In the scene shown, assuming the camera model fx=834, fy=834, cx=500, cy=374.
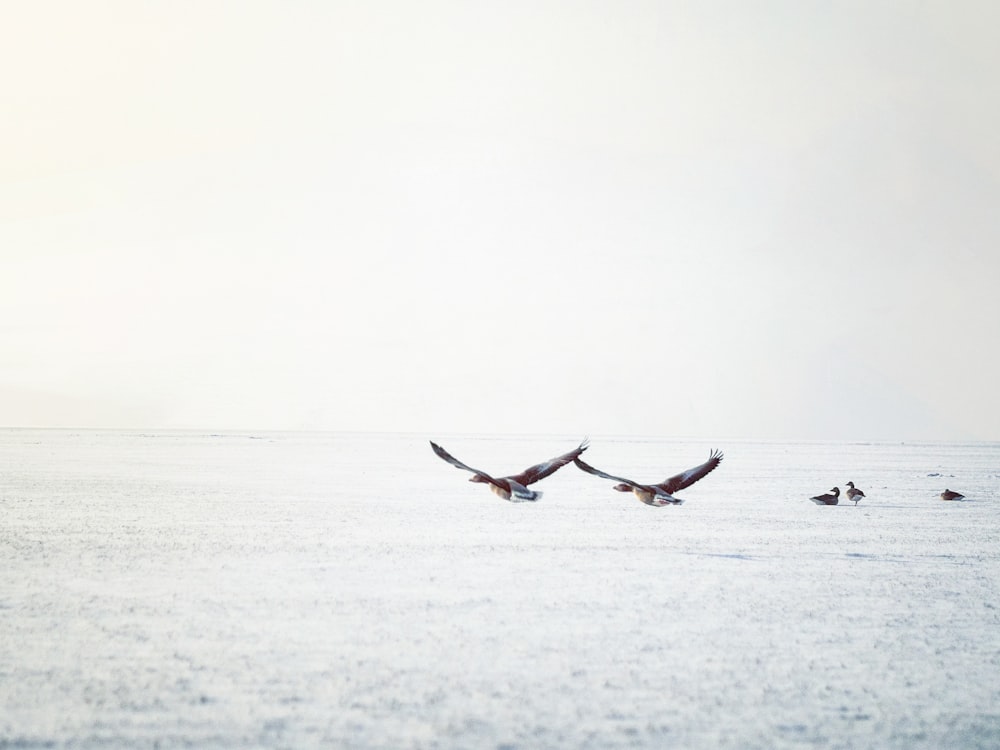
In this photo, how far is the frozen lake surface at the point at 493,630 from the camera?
4922 mm

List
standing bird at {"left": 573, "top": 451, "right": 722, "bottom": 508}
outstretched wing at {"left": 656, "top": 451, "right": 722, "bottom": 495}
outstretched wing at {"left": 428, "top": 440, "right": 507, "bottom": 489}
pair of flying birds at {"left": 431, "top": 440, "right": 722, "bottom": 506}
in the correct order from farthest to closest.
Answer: outstretched wing at {"left": 656, "top": 451, "right": 722, "bottom": 495} < standing bird at {"left": 573, "top": 451, "right": 722, "bottom": 508} < pair of flying birds at {"left": 431, "top": 440, "right": 722, "bottom": 506} < outstretched wing at {"left": 428, "top": 440, "right": 507, "bottom": 489}

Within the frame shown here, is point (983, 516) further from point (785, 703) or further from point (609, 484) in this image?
point (785, 703)

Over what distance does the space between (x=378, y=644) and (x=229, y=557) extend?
14.2ft

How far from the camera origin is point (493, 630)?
694 cm

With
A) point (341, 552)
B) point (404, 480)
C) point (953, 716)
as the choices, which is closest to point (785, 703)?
point (953, 716)

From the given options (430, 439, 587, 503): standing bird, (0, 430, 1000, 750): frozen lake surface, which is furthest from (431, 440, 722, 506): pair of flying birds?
(0, 430, 1000, 750): frozen lake surface

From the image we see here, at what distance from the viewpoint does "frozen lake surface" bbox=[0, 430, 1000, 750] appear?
4922mm

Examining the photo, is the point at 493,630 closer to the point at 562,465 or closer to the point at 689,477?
the point at 562,465

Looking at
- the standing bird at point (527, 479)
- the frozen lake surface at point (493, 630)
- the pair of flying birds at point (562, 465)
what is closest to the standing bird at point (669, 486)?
the pair of flying birds at point (562, 465)

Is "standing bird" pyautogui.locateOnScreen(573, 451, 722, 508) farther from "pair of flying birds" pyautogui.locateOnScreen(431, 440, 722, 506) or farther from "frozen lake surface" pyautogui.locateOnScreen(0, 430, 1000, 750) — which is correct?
"frozen lake surface" pyautogui.locateOnScreen(0, 430, 1000, 750)

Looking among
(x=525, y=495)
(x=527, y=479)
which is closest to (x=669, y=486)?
(x=527, y=479)

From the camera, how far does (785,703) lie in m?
5.36

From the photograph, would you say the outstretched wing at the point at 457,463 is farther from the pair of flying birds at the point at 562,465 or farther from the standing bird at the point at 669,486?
the standing bird at the point at 669,486

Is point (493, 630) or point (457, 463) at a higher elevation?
point (457, 463)
